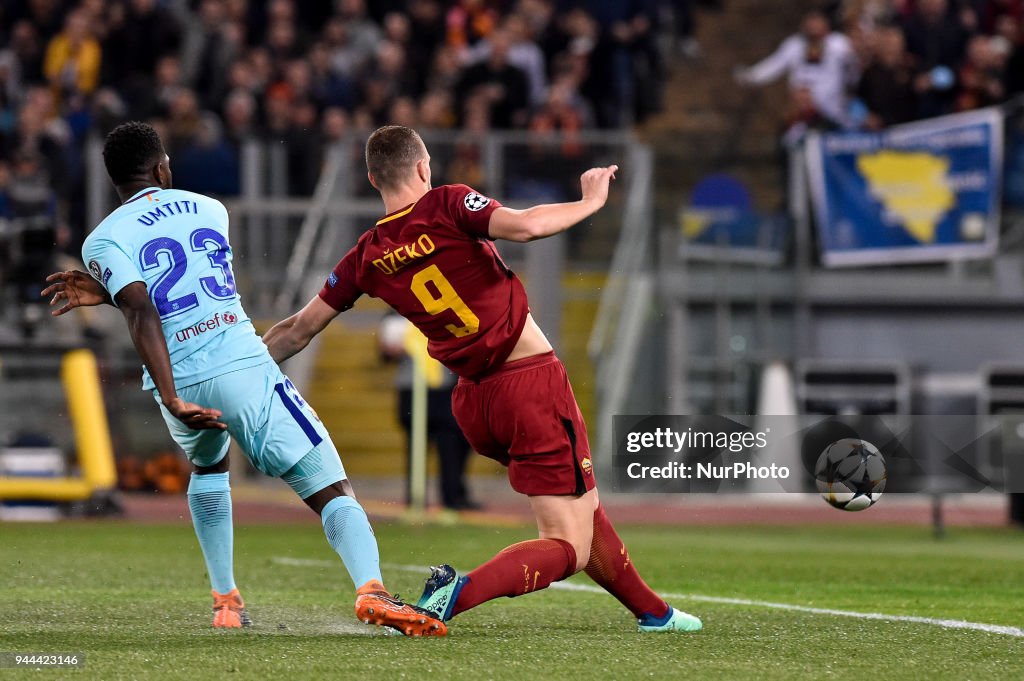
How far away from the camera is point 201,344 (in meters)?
6.72

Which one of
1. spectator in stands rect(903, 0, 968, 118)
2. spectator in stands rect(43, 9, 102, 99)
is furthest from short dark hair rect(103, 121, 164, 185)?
spectator in stands rect(43, 9, 102, 99)

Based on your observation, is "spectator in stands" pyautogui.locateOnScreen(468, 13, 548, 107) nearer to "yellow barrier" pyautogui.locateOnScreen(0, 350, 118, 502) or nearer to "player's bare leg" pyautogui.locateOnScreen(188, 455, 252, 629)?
"yellow barrier" pyautogui.locateOnScreen(0, 350, 118, 502)

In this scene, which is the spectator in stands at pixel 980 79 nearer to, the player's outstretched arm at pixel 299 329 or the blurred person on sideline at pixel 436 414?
the blurred person on sideline at pixel 436 414

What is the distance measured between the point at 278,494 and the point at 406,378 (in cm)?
193

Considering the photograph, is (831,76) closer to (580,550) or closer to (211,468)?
(211,468)

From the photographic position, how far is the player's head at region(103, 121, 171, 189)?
6824mm

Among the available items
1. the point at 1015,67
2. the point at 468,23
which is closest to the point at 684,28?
the point at 468,23

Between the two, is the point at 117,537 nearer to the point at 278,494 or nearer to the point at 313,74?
the point at 278,494

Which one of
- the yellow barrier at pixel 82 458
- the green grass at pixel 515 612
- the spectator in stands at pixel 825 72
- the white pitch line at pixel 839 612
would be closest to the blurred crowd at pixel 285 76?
the spectator in stands at pixel 825 72

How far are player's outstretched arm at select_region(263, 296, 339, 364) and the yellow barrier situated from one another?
7714 millimetres

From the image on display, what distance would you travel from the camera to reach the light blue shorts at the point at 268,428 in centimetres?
671

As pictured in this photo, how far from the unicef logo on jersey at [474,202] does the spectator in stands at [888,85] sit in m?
11.6

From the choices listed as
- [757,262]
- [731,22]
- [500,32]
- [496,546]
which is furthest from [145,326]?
[731,22]

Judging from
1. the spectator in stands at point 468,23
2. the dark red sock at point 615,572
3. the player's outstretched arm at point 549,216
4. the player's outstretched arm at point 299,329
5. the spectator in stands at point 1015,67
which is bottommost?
the dark red sock at point 615,572
